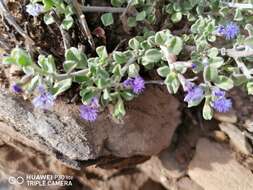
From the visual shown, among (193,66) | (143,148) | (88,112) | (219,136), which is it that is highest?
(193,66)

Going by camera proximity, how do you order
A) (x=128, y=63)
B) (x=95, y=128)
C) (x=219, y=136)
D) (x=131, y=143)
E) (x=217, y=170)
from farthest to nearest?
1. (x=219, y=136)
2. (x=217, y=170)
3. (x=131, y=143)
4. (x=95, y=128)
5. (x=128, y=63)

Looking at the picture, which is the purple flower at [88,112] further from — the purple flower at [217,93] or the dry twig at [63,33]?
the purple flower at [217,93]

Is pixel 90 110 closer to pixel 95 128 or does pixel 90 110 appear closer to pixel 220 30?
pixel 95 128

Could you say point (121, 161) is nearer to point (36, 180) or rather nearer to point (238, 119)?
point (36, 180)

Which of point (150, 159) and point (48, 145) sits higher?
point (48, 145)

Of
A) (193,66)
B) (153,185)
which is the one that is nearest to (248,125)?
(153,185)

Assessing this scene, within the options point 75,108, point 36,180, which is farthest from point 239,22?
point 36,180

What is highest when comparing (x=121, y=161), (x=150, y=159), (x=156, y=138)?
(x=156, y=138)
